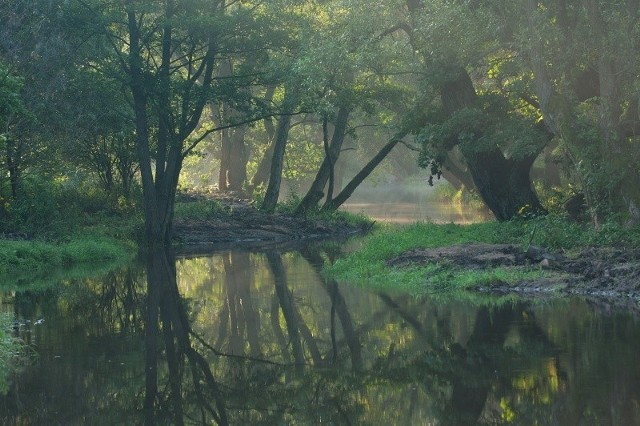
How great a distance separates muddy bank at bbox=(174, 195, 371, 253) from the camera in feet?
108

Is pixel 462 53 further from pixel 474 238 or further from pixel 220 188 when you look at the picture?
pixel 220 188

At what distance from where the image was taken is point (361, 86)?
3406cm

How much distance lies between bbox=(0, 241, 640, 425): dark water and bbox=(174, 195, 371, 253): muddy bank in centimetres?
1422

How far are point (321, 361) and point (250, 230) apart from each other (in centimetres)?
2347

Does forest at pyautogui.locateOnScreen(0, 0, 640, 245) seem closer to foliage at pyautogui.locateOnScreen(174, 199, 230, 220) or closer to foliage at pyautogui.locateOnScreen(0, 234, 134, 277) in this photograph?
foliage at pyautogui.locateOnScreen(0, 234, 134, 277)

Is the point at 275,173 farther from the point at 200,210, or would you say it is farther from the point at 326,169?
the point at 200,210

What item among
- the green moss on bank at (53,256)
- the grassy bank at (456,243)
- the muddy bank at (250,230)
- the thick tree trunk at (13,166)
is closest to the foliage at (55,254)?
the green moss on bank at (53,256)

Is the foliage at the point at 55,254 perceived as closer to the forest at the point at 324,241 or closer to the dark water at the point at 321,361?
the forest at the point at 324,241

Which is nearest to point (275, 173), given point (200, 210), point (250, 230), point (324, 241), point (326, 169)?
point (326, 169)

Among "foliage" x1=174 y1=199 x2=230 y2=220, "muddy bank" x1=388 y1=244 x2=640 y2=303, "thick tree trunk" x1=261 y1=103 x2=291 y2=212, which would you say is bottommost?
"muddy bank" x1=388 y1=244 x2=640 y2=303

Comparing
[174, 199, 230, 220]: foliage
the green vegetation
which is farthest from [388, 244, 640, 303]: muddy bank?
[174, 199, 230, 220]: foliage

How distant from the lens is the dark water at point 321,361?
9359 millimetres

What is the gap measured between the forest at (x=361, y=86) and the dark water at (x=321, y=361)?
7179 millimetres

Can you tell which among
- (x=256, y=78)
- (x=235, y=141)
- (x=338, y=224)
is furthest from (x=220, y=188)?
(x=256, y=78)
